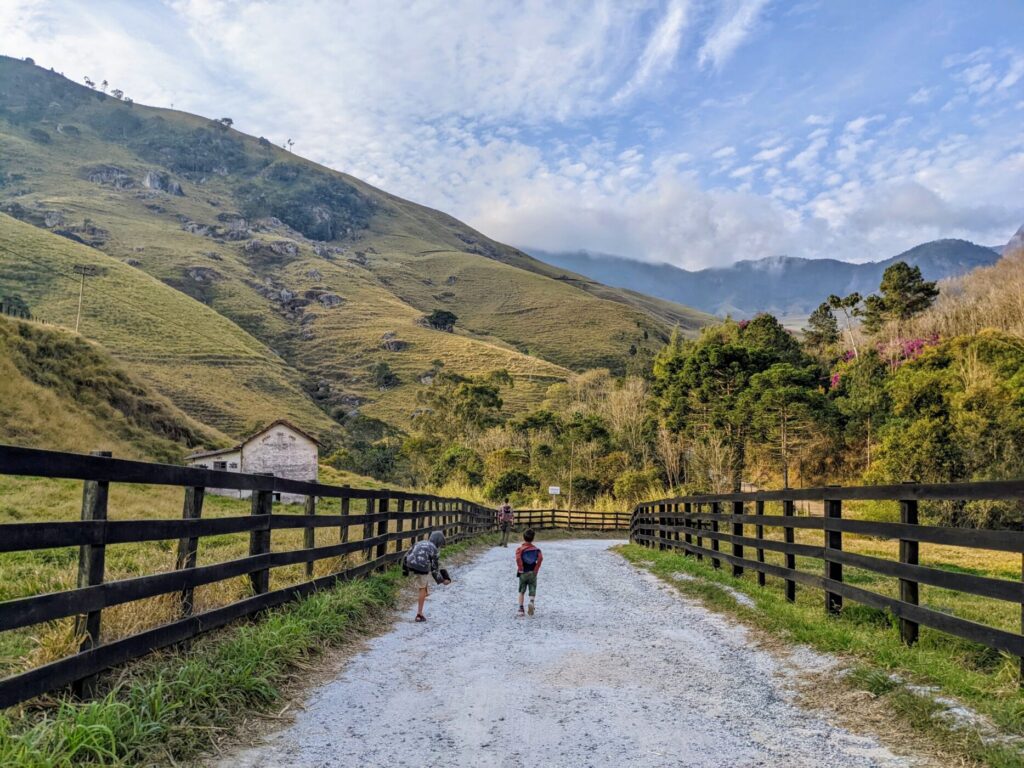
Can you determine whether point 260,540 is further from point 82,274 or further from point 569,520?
point 82,274

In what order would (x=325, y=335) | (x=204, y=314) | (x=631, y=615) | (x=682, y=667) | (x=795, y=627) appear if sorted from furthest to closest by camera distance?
(x=325, y=335) < (x=204, y=314) < (x=631, y=615) < (x=795, y=627) < (x=682, y=667)

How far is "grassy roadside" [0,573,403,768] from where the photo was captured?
315 centimetres

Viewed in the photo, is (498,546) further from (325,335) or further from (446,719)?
(325,335)

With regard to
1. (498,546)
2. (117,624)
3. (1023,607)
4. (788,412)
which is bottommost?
(498,546)

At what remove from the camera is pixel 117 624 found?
14.9 ft

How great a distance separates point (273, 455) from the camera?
43.5 meters

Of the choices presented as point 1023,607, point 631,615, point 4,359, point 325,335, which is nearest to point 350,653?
point 631,615

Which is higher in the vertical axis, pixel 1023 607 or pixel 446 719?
pixel 1023 607

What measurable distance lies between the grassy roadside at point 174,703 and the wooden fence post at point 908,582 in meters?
4.90

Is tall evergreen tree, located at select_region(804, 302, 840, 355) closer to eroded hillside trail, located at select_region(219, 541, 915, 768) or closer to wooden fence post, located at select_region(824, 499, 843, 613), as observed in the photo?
wooden fence post, located at select_region(824, 499, 843, 613)

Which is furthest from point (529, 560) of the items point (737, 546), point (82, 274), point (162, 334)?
point (82, 274)

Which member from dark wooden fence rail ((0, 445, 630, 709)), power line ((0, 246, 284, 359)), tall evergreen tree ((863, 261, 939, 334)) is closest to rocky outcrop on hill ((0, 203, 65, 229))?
power line ((0, 246, 284, 359))

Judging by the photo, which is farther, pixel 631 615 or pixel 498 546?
A: pixel 498 546

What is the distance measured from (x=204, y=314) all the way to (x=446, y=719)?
117195mm
